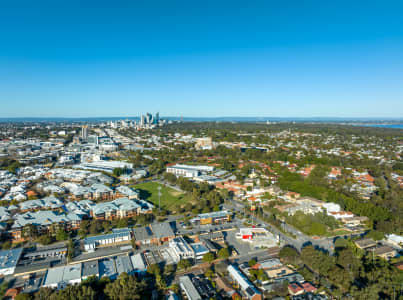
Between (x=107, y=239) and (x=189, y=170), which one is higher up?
(x=189, y=170)

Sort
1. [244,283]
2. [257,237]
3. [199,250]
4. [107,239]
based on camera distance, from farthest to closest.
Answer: [257,237]
[107,239]
[199,250]
[244,283]

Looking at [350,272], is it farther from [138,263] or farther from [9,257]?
[9,257]

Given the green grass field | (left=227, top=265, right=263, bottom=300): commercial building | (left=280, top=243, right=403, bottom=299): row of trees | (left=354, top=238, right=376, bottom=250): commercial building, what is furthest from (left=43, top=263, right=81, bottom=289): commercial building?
(left=354, top=238, right=376, bottom=250): commercial building

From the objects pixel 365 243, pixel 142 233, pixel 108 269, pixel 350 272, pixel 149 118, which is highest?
pixel 149 118

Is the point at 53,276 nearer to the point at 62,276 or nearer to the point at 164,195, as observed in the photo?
the point at 62,276

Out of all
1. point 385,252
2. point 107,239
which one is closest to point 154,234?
point 107,239

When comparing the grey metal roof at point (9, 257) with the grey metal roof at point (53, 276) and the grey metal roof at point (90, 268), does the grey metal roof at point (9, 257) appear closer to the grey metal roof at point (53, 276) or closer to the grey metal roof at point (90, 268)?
the grey metal roof at point (53, 276)

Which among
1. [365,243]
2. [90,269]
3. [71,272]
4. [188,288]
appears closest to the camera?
[188,288]

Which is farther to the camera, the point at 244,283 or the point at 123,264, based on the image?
the point at 123,264

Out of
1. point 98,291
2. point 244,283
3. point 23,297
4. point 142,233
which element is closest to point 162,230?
point 142,233
